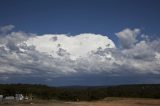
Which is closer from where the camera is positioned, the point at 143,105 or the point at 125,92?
the point at 143,105

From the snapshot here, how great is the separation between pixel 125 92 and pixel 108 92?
4.87 metres

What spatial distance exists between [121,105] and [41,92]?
4388cm

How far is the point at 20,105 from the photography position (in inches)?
2180

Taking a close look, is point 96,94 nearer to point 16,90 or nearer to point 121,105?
point 16,90

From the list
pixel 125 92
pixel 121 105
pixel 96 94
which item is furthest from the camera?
pixel 125 92

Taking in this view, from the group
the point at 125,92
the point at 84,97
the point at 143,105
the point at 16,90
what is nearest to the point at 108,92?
the point at 125,92

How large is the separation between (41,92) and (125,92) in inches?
905

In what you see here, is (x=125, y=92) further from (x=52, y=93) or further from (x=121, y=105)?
(x=121, y=105)

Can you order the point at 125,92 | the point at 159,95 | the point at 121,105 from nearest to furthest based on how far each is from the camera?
the point at 121,105
the point at 159,95
the point at 125,92

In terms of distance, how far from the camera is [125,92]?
97812 millimetres

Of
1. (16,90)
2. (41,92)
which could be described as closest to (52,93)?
(41,92)

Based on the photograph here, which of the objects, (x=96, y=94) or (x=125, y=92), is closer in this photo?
(x=96, y=94)

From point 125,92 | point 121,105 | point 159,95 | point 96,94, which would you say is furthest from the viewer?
point 125,92

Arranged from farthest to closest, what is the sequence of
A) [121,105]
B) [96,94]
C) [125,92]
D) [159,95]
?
1. [125,92]
2. [96,94]
3. [159,95]
4. [121,105]
